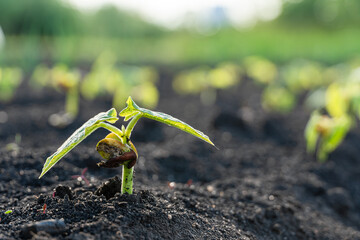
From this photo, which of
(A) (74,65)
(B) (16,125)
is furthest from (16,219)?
(A) (74,65)

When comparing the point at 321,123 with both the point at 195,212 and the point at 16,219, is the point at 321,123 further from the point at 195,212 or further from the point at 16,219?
the point at 16,219

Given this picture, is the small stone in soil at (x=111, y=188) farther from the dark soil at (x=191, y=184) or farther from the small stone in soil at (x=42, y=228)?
the small stone in soil at (x=42, y=228)

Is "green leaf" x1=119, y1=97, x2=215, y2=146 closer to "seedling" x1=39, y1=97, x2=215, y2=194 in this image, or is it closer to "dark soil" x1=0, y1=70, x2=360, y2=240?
"seedling" x1=39, y1=97, x2=215, y2=194

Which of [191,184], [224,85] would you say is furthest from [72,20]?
[191,184]

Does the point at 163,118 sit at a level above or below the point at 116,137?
above

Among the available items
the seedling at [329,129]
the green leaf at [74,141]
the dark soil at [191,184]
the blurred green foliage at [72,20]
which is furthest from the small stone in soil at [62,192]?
the blurred green foliage at [72,20]

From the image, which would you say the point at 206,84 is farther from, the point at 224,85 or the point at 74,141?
the point at 74,141
